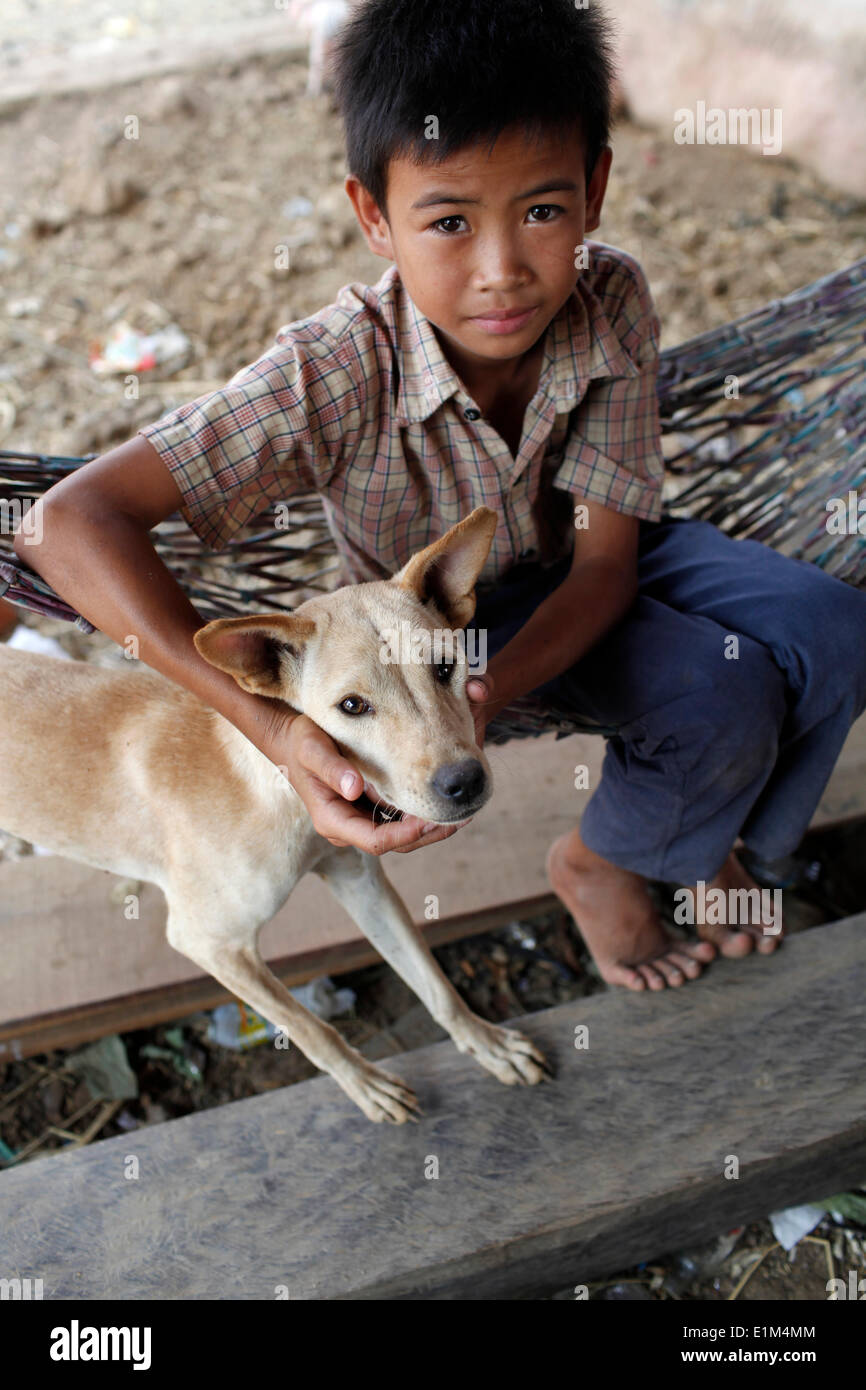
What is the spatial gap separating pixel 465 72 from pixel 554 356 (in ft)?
1.77

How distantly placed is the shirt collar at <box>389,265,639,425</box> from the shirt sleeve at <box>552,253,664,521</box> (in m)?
0.07

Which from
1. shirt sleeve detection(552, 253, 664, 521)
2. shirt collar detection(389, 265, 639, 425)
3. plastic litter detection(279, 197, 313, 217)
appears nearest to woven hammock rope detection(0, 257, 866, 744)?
shirt sleeve detection(552, 253, 664, 521)

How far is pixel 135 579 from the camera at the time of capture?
163 centimetres

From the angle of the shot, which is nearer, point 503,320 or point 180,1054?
point 503,320

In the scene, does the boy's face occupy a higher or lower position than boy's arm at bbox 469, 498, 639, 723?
higher

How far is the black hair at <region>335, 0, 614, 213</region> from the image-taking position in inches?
61.7

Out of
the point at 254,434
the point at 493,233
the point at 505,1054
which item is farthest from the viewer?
the point at 505,1054

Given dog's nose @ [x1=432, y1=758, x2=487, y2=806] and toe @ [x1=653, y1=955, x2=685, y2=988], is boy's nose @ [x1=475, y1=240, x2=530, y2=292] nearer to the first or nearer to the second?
dog's nose @ [x1=432, y1=758, x2=487, y2=806]

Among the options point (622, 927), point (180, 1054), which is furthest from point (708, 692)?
point (180, 1054)

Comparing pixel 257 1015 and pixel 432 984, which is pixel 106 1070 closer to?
pixel 257 1015

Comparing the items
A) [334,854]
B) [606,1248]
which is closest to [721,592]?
[334,854]

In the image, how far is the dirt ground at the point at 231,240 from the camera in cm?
383

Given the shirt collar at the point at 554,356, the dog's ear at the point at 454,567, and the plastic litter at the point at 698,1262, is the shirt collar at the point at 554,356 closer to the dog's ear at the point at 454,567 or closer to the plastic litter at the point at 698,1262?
the dog's ear at the point at 454,567
